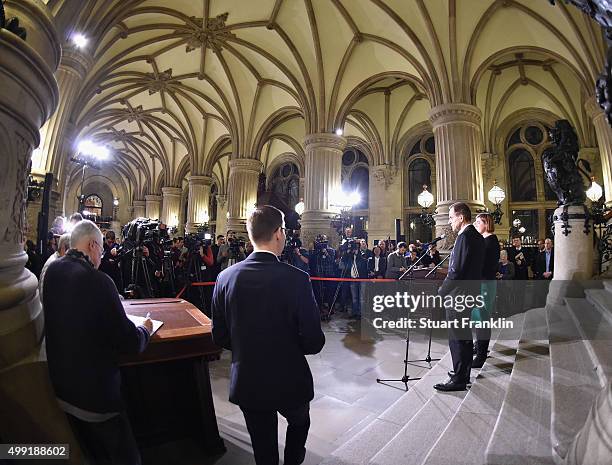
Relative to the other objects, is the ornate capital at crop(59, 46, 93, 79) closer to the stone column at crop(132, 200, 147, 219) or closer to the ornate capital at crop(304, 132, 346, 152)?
the ornate capital at crop(304, 132, 346, 152)

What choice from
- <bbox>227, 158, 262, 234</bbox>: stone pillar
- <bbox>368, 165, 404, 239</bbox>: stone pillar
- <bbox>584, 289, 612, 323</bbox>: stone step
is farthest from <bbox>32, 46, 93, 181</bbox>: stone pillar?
<bbox>368, 165, 404, 239</bbox>: stone pillar

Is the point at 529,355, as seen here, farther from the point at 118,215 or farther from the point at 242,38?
the point at 118,215

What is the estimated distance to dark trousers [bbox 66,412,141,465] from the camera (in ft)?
4.81

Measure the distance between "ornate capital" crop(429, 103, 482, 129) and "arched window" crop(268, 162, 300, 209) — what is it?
10674mm

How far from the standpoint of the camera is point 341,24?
1076 centimetres

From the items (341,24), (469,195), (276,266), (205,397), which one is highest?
(341,24)

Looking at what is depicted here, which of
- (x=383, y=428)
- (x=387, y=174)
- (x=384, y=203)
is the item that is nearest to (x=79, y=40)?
(x=383, y=428)

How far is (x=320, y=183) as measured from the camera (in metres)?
11.0

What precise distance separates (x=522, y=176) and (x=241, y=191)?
39.4 feet

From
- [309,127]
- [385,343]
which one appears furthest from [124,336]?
[309,127]

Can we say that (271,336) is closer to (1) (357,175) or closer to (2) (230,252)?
(2) (230,252)

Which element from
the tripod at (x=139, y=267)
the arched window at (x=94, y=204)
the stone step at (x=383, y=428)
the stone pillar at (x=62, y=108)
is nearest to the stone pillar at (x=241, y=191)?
the stone pillar at (x=62, y=108)

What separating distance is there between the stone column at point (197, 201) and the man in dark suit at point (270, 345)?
16.3m

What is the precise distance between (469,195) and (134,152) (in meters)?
23.5
